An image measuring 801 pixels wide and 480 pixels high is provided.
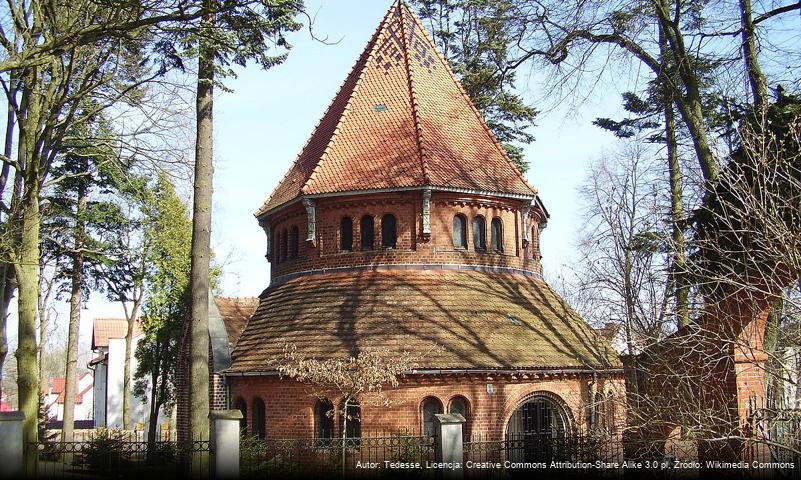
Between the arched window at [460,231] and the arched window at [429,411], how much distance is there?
183 inches

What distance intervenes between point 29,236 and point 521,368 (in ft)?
34.5

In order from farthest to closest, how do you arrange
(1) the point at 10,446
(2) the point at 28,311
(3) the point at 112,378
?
(3) the point at 112,378 → (2) the point at 28,311 → (1) the point at 10,446

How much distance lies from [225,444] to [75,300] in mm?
18749

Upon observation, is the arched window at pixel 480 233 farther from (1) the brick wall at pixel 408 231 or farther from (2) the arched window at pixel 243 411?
(2) the arched window at pixel 243 411

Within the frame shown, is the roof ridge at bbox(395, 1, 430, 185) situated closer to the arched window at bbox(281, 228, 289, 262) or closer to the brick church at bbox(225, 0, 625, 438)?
the brick church at bbox(225, 0, 625, 438)

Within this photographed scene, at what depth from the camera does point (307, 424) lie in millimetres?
18609

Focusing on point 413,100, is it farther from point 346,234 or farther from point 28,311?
point 28,311

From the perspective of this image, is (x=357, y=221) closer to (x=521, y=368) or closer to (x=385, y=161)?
(x=385, y=161)

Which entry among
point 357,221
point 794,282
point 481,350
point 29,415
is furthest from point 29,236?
point 794,282

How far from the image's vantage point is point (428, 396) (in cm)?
1828

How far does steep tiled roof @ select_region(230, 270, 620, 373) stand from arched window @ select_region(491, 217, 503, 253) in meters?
0.82

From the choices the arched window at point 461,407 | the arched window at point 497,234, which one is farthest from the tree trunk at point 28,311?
the arched window at point 497,234

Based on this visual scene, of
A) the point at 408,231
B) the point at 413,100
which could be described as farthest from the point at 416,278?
the point at 413,100

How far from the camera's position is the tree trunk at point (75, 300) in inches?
1159
